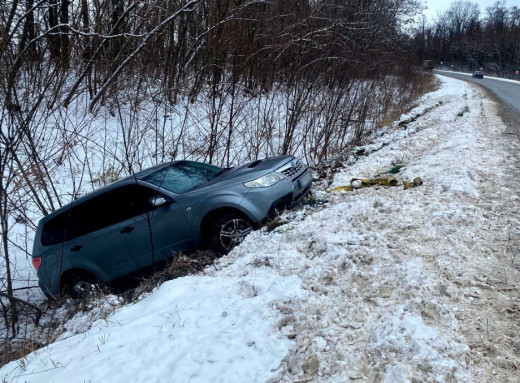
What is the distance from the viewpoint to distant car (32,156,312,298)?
19.4 ft

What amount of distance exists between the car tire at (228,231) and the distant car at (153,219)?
0.5 inches

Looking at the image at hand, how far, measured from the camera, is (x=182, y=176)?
671cm

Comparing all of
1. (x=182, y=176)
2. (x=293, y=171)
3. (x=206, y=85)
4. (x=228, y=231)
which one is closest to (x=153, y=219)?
(x=182, y=176)

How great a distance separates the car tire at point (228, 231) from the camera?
19.2 feet

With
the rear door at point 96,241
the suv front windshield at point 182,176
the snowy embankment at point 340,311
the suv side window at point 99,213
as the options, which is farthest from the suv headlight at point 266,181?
the rear door at point 96,241

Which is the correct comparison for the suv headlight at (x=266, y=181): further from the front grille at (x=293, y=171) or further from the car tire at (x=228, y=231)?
the car tire at (x=228, y=231)

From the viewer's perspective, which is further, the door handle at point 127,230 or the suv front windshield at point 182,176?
the suv front windshield at point 182,176

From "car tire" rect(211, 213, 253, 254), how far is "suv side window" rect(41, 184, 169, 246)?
0.97 m

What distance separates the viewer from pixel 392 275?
4.04 m

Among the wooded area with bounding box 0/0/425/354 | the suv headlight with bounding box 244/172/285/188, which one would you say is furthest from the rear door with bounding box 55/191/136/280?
the wooded area with bounding box 0/0/425/354

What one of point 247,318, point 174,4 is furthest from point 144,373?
point 174,4

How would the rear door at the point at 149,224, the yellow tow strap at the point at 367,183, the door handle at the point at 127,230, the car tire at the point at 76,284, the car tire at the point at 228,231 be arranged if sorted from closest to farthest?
the car tire at the point at 228,231 → the rear door at the point at 149,224 → the door handle at the point at 127,230 → the car tire at the point at 76,284 → the yellow tow strap at the point at 367,183

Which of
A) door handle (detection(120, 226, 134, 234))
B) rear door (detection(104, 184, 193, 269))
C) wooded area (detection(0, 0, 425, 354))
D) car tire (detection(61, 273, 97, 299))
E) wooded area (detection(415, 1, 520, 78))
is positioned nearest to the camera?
rear door (detection(104, 184, 193, 269))

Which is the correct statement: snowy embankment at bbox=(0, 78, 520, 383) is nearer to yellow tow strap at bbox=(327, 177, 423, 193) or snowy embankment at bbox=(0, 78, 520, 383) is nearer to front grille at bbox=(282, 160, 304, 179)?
front grille at bbox=(282, 160, 304, 179)
